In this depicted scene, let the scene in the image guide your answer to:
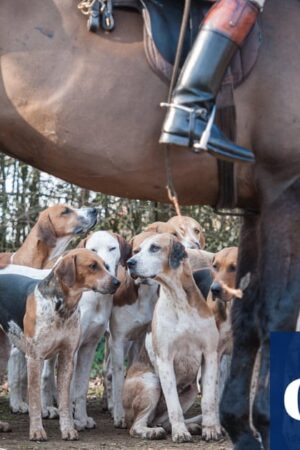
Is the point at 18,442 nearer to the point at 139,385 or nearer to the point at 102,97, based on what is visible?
the point at 139,385

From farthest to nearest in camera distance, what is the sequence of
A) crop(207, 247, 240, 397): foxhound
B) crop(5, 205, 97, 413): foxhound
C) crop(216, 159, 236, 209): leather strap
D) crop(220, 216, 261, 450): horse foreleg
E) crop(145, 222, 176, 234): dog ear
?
crop(145, 222, 176, 234): dog ear < crop(5, 205, 97, 413): foxhound < crop(207, 247, 240, 397): foxhound < crop(220, 216, 261, 450): horse foreleg < crop(216, 159, 236, 209): leather strap

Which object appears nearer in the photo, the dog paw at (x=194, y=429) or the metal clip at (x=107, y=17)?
the metal clip at (x=107, y=17)

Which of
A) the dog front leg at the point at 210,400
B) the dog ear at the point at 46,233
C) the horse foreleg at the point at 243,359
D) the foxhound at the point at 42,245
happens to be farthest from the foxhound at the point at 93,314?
the horse foreleg at the point at 243,359

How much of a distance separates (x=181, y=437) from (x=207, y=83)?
352cm

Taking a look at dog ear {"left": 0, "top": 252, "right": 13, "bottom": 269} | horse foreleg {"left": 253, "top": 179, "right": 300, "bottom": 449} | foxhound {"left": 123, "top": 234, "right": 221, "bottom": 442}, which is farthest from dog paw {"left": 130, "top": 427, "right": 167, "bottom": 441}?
horse foreleg {"left": 253, "top": 179, "right": 300, "bottom": 449}

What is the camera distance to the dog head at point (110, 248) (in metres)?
8.47

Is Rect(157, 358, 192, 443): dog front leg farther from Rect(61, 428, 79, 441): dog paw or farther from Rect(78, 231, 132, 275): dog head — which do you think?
Rect(78, 231, 132, 275): dog head

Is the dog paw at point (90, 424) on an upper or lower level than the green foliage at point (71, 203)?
lower

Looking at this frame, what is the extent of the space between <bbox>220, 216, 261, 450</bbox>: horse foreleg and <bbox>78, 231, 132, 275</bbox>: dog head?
3.10 meters

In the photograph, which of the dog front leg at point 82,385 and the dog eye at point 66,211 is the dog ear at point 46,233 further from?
the dog front leg at point 82,385

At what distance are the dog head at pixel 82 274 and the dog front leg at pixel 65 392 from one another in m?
0.44

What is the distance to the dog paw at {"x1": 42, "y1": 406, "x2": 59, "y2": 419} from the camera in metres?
8.61

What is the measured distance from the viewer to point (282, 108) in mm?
4648

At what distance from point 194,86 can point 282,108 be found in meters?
0.43
